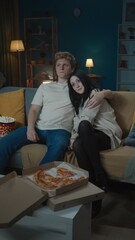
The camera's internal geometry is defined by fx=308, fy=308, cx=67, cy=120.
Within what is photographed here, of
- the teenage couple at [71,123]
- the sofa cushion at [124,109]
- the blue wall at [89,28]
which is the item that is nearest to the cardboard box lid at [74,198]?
the teenage couple at [71,123]

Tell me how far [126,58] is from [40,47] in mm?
1718

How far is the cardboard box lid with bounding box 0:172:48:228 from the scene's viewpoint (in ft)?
3.93

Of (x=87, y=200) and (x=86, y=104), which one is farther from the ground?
(x=86, y=104)

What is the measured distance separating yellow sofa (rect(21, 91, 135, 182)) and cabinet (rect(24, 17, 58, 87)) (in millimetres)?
3663

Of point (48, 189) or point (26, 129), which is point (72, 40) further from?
point (48, 189)

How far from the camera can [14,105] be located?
2785 millimetres

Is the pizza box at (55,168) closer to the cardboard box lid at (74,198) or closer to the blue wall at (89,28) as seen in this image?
the cardboard box lid at (74,198)

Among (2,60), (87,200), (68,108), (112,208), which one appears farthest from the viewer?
(2,60)

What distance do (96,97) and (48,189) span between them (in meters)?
0.99

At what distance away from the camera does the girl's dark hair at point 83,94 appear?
2.26m

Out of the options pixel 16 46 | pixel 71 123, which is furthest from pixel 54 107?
pixel 16 46

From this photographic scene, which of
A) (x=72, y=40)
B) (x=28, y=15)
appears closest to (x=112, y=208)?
(x=72, y=40)

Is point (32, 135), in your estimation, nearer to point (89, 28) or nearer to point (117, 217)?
point (117, 217)

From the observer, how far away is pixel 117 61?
612 centimetres
